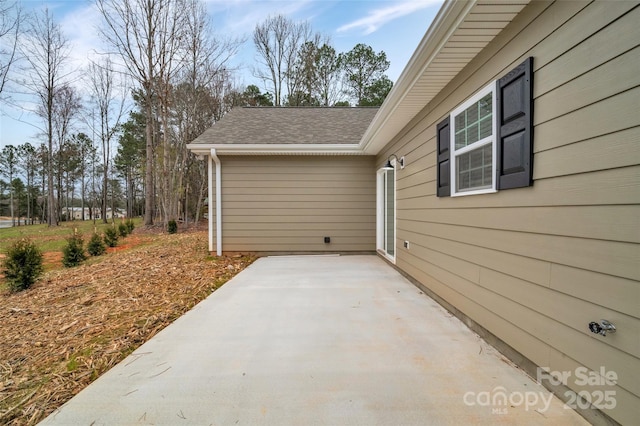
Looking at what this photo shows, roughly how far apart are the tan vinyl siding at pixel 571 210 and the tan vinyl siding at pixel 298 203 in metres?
4.10

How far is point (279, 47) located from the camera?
52.1ft

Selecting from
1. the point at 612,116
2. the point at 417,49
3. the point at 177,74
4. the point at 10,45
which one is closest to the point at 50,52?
the point at 10,45

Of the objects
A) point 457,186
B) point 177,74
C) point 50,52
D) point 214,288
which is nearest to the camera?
point 457,186

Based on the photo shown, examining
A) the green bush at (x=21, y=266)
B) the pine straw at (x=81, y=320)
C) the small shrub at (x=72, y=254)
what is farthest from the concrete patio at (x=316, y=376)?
the small shrub at (x=72, y=254)

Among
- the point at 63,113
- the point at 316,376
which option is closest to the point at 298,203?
the point at 316,376

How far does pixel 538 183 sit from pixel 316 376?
187 cm

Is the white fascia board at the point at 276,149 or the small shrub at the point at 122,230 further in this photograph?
the small shrub at the point at 122,230

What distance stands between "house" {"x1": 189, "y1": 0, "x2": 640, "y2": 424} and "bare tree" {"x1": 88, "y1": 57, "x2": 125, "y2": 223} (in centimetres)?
2010

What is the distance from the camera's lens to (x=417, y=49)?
2.60m

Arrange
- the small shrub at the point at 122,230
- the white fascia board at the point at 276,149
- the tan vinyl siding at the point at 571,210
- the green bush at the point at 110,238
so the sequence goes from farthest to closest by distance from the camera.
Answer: the small shrub at the point at 122,230 < the green bush at the point at 110,238 < the white fascia board at the point at 276,149 < the tan vinyl siding at the point at 571,210

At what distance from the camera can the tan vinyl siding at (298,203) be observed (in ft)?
21.5

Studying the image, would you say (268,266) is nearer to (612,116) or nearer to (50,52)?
(612,116)

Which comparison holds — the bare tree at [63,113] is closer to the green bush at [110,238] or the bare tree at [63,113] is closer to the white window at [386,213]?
the green bush at [110,238]

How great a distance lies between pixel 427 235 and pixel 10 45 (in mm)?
16098
